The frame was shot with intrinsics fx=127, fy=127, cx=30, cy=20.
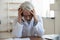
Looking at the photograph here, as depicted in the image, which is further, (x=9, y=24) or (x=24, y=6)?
(x=9, y=24)

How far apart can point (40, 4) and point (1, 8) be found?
5.01 feet

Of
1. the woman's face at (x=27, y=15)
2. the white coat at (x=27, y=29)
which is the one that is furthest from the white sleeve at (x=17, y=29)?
the woman's face at (x=27, y=15)

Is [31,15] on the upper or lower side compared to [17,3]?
lower

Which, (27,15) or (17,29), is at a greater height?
(27,15)

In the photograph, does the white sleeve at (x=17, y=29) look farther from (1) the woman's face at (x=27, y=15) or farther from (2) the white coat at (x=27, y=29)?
(1) the woman's face at (x=27, y=15)

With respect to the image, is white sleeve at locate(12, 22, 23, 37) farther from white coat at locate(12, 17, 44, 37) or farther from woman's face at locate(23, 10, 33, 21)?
woman's face at locate(23, 10, 33, 21)

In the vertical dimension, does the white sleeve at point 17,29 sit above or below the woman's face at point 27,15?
below

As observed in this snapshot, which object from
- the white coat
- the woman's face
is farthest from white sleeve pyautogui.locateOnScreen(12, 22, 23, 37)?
the woman's face

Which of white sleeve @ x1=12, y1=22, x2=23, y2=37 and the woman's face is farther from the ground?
the woman's face

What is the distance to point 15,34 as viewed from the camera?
4.59 ft

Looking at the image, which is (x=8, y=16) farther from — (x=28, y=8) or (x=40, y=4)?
(x=28, y=8)

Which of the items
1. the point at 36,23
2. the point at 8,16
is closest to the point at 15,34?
the point at 36,23

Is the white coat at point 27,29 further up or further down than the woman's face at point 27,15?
further down

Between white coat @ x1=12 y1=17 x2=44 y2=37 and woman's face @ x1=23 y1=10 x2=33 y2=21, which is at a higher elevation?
woman's face @ x1=23 y1=10 x2=33 y2=21
